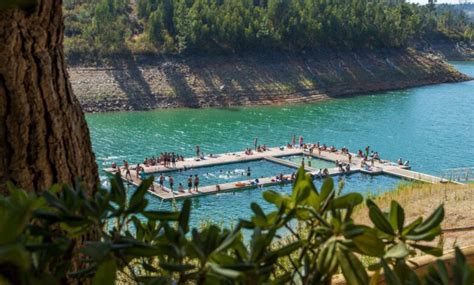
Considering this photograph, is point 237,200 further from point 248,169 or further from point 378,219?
point 378,219

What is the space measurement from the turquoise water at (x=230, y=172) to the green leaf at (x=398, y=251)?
53.5ft

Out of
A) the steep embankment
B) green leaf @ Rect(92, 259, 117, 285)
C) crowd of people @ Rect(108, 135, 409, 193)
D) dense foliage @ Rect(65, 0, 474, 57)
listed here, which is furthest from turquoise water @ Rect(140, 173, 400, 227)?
dense foliage @ Rect(65, 0, 474, 57)

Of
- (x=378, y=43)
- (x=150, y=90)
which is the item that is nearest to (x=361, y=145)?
(x=150, y=90)

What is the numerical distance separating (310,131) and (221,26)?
12791 mm

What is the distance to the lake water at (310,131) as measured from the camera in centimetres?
1962

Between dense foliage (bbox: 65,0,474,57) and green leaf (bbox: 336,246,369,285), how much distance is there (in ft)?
110

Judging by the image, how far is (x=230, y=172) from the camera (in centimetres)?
1869

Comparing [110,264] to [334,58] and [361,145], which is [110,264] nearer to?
[361,145]

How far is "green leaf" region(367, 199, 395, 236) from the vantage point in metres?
0.80

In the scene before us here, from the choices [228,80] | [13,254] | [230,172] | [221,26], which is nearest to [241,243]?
[13,254]

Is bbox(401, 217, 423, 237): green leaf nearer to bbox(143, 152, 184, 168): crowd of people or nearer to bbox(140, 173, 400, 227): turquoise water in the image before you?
bbox(140, 173, 400, 227): turquoise water

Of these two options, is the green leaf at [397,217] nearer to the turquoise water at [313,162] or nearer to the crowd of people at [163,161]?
the crowd of people at [163,161]

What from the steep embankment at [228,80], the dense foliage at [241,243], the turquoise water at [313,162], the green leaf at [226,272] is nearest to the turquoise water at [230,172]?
the turquoise water at [313,162]

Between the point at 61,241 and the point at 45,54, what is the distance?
765 millimetres
